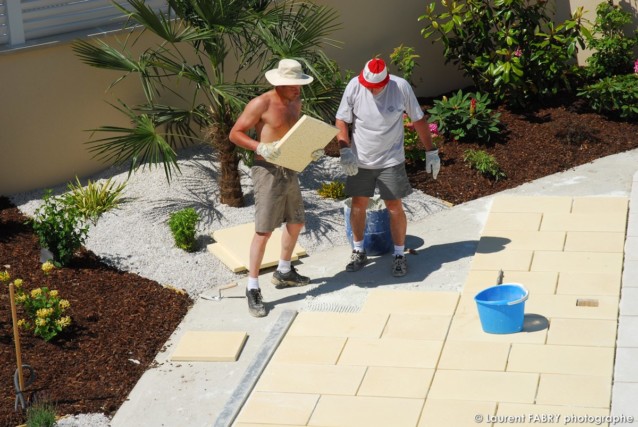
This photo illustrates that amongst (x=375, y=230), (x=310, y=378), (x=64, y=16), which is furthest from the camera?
(x=64, y=16)

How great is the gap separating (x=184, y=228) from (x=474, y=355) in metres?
3.03

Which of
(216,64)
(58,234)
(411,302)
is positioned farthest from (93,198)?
(411,302)

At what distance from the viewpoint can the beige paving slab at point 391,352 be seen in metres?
7.35

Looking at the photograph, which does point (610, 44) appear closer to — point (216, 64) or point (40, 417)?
point (216, 64)

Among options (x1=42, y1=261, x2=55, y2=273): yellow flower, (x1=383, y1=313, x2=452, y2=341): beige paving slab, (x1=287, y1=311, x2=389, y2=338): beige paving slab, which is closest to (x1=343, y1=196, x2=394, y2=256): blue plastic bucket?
(x1=287, y1=311, x2=389, y2=338): beige paving slab

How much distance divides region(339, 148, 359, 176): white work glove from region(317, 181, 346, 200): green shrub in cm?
182

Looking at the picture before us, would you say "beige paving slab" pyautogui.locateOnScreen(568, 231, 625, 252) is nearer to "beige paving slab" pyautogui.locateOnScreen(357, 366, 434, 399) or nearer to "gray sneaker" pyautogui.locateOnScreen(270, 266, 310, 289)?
"gray sneaker" pyautogui.locateOnScreen(270, 266, 310, 289)

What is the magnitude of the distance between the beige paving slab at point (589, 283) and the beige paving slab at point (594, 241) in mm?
479

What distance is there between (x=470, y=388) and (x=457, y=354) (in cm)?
49

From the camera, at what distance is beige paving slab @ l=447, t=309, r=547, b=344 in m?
7.50

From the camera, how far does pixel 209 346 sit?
7.73m

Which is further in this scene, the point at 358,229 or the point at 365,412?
the point at 358,229

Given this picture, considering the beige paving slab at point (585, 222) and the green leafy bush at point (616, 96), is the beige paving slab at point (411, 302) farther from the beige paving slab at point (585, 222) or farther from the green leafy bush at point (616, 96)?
the green leafy bush at point (616, 96)

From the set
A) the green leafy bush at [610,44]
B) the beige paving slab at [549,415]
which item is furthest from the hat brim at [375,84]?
the green leafy bush at [610,44]
